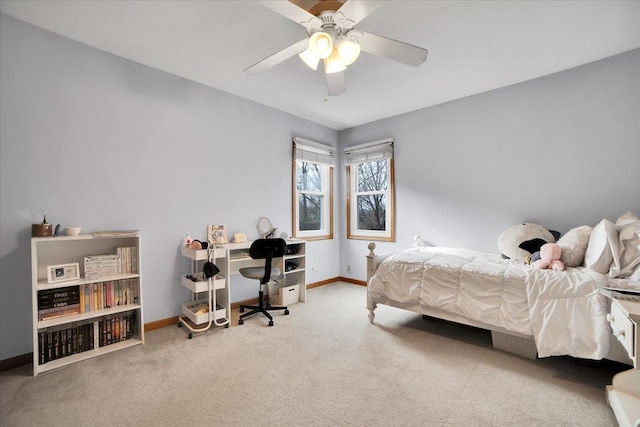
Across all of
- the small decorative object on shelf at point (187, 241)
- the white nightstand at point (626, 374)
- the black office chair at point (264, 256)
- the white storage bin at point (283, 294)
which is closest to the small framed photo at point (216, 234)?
the small decorative object on shelf at point (187, 241)

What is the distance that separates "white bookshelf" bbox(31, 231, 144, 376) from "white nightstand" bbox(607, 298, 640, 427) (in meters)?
3.19

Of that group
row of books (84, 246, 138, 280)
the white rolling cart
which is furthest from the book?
the white rolling cart

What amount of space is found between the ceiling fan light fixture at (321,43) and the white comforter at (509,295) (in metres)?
1.98

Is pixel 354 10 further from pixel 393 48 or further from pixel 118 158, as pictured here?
pixel 118 158

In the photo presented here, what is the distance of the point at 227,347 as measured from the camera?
8.00 feet

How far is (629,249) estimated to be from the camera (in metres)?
1.89

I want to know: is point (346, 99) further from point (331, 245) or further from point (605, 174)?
point (605, 174)

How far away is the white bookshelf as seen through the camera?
6.85 feet

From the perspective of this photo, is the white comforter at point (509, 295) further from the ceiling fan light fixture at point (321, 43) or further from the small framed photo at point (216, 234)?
the ceiling fan light fixture at point (321, 43)

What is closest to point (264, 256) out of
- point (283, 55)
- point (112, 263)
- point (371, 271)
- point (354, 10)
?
point (371, 271)

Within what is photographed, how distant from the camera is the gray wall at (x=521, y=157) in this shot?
2.57m

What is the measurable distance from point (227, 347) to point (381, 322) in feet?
5.16

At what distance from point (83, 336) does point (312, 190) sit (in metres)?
3.20

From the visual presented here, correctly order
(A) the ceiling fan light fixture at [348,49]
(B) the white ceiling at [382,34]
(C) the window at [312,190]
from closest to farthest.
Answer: (A) the ceiling fan light fixture at [348,49] → (B) the white ceiling at [382,34] → (C) the window at [312,190]
